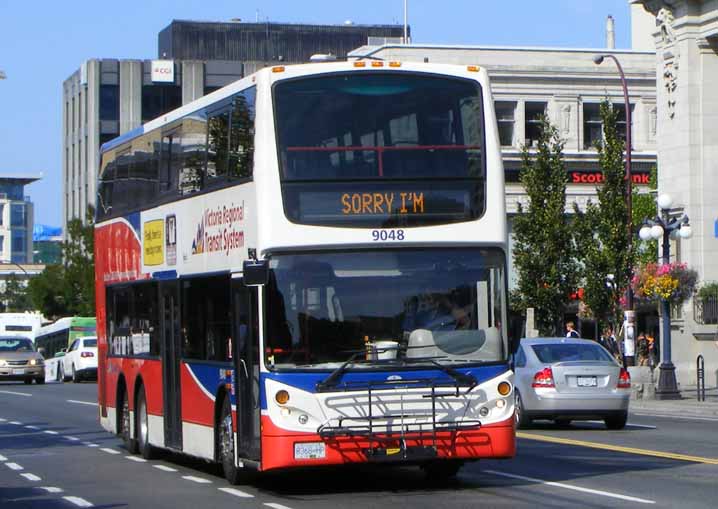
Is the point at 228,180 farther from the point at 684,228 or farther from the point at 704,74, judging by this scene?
the point at 704,74

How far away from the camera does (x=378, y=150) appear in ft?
50.8

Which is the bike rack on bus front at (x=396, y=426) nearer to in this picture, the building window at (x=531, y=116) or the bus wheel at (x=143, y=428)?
the bus wheel at (x=143, y=428)

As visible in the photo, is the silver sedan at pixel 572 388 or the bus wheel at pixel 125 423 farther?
Answer: the silver sedan at pixel 572 388

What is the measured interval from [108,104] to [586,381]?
9777cm

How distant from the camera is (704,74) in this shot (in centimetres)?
4591

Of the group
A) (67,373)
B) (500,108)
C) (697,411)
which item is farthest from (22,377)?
(697,411)

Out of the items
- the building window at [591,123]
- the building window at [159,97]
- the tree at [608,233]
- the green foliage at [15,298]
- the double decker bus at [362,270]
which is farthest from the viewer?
the green foliage at [15,298]

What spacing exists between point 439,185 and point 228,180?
7.80ft

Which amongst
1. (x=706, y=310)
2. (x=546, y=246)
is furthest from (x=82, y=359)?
(x=706, y=310)

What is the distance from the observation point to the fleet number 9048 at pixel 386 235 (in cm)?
1516

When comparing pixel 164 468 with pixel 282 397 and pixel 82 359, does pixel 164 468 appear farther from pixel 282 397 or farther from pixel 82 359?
pixel 82 359

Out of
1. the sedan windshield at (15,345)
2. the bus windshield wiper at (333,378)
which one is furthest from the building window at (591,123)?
the bus windshield wiper at (333,378)

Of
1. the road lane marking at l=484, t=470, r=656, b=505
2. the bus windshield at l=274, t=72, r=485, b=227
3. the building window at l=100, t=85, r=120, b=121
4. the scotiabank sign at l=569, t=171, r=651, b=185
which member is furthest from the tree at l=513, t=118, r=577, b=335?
the building window at l=100, t=85, r=120, b=121

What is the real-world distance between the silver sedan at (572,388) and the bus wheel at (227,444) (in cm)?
954
